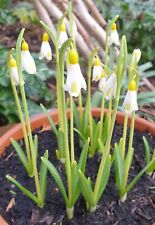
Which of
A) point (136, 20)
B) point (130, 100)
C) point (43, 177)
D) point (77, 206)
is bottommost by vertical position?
point (77, 206)

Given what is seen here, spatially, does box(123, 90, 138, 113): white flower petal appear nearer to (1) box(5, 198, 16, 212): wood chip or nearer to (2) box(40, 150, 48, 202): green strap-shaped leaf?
(2) box(40, 150, 48, 202): green strap-shaped leaf

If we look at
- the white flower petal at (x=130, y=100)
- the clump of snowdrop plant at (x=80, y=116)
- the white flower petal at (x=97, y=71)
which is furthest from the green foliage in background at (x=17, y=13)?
the white flower petal at (x=130, y=100)

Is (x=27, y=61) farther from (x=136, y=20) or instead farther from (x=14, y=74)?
(x=136, y=20)

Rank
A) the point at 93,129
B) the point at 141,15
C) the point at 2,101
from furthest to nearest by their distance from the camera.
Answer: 1. the point at 141,15
2. the point at 2,101
3. the point at 93,129

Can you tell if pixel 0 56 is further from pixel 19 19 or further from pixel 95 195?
pixel 95 195

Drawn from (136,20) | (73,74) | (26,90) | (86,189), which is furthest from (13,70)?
(136,20)

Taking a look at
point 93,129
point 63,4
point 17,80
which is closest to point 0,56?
point 63,4
